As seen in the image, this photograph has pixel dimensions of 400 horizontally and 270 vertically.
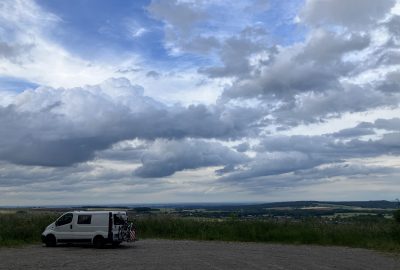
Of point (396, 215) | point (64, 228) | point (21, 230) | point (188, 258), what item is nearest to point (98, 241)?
point (64, 228)

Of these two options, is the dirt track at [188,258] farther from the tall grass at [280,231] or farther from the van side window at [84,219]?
the tall grass at [280,231]

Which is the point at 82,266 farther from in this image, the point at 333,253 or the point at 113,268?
the point at 333,253

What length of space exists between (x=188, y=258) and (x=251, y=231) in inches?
542

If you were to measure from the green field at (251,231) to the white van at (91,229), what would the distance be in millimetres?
3659

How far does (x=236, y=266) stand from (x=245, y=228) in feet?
55.3

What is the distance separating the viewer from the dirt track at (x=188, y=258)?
69.7ft

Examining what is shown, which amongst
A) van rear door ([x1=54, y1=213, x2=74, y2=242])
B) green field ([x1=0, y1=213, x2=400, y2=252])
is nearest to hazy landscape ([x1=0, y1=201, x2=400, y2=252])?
green field ([x1=0, y1=213, x2=400, y2=252])

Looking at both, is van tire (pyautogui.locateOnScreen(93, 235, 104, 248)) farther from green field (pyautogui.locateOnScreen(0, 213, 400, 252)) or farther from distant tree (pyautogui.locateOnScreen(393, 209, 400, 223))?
distant tree (pyautogui.locateOnScreen(393, 209, 400, 223))

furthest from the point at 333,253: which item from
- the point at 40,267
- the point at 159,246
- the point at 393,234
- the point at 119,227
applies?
the point at 40,267

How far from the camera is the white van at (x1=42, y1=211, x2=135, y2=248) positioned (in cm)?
2998

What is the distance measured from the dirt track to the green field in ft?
11.0

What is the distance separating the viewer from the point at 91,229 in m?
30.3

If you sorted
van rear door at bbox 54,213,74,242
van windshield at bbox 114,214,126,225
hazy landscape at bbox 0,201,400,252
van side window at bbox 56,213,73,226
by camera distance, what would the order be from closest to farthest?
van windshield at bbox 114,214,126,225 < van rear door at bbox 54,213,74,242 < van side window at bbox 56,213,73,226 < hazy landscape at bbox 0,201,400,252

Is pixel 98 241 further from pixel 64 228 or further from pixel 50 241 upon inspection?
pixel 50 241
